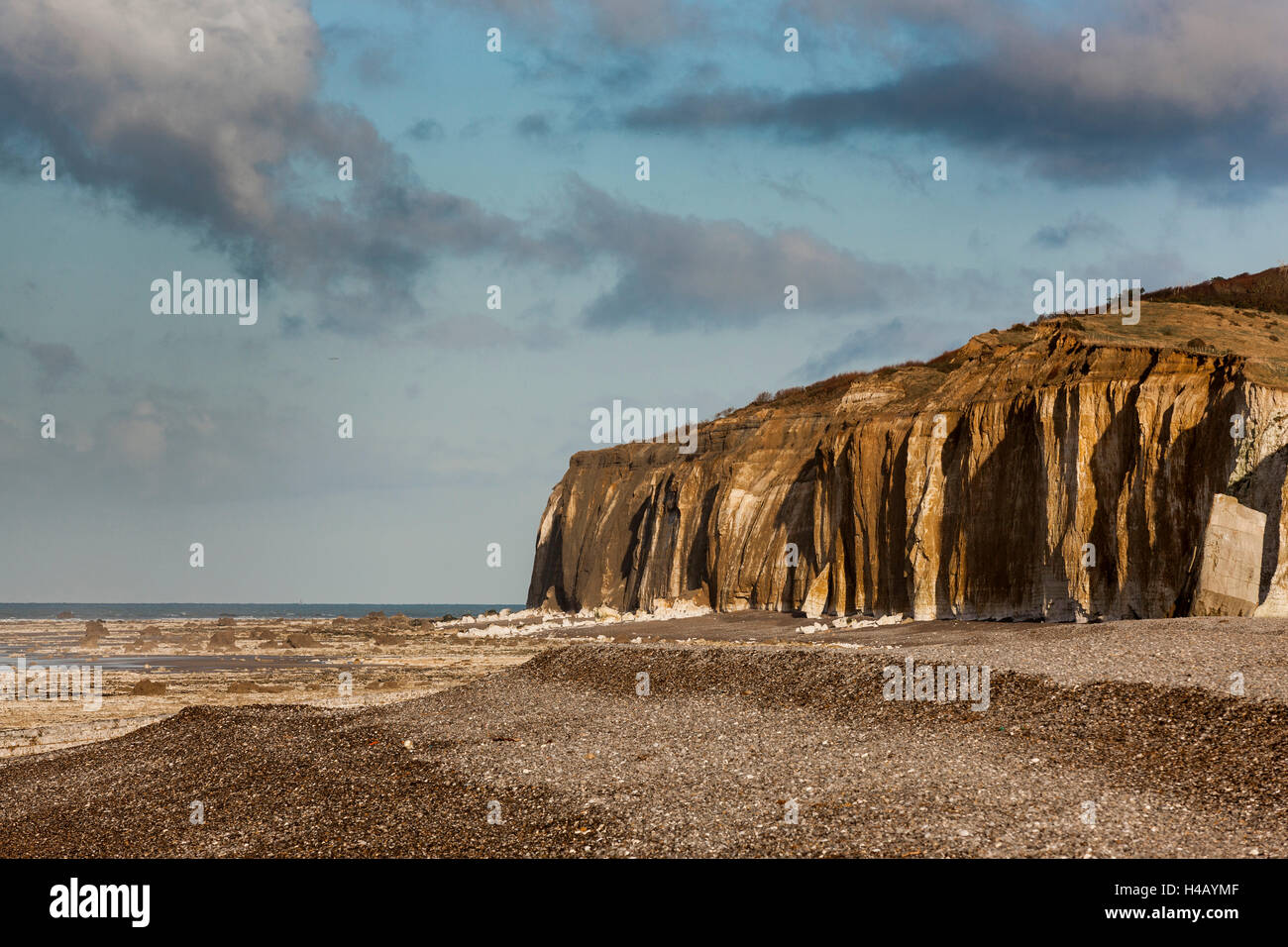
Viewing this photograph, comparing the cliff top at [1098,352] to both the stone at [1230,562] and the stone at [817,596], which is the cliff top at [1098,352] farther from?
the stone at [817,596]

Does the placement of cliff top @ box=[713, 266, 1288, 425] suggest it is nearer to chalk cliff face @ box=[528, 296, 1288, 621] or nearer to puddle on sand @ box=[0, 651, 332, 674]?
chalk cliff face @ box=[528, 296, 1288, 621]

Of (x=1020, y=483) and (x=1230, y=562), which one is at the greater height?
(x=1020, y=483)

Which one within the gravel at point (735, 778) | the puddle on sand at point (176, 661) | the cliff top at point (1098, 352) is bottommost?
the puddle on sand at point (176, 661)

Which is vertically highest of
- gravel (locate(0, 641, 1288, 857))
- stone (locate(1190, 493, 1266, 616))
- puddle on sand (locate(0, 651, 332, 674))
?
stone (locate(1190, 493, 1266, 616))

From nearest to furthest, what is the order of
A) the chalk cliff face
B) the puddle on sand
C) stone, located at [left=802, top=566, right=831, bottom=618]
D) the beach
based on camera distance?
the beach → the chalk cliff face → the puddle on sand → stone, located at [left=802, top=566, right=831, bottom=618]

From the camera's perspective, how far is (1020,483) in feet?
134

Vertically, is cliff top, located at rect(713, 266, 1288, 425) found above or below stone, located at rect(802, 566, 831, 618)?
above

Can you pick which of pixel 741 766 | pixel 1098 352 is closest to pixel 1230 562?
pixel 1098 352

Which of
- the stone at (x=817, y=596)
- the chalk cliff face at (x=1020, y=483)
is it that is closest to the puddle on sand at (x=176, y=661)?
the stone at (x=817, y=596)

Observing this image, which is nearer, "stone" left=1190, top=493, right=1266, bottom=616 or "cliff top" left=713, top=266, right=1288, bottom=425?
"stone" left=1190, top=493, right=1266, bottom=616

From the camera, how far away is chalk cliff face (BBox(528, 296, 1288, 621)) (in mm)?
32000

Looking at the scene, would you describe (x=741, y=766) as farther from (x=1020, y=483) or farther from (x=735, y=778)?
(x=1020, y=483)

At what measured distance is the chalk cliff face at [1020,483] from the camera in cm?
3200

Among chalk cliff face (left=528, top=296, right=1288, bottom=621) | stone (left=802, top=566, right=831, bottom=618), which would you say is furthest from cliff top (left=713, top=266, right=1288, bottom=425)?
stone (left=802, top=566, right=831, bottom=618)
